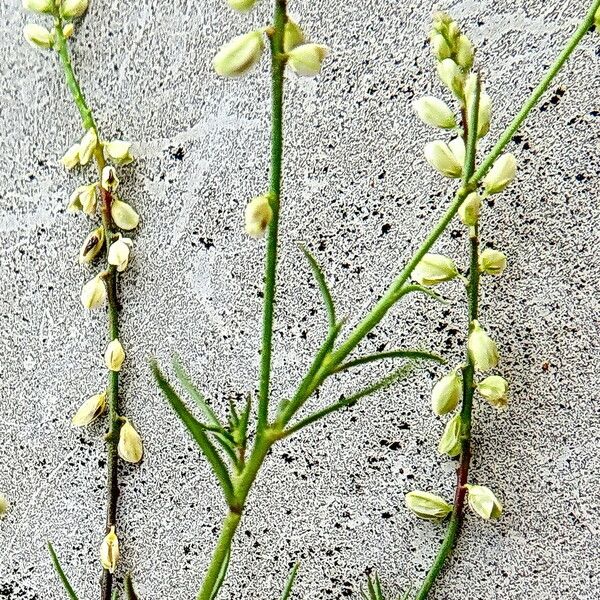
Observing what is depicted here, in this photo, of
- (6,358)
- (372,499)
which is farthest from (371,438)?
(6,358)

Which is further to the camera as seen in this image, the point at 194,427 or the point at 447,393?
the point at 447,393

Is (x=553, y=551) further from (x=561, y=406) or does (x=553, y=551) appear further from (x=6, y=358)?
(x=6, y=358)

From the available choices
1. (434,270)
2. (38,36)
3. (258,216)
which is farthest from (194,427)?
(38,36)

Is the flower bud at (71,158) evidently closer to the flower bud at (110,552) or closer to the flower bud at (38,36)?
the flower bud at (38,36)

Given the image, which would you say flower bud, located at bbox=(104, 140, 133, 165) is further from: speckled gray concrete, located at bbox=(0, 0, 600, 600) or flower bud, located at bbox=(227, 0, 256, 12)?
flower bud, located at bbox=(227, 0, 256, 12)

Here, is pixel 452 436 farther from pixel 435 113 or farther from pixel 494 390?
pixel 435 113
